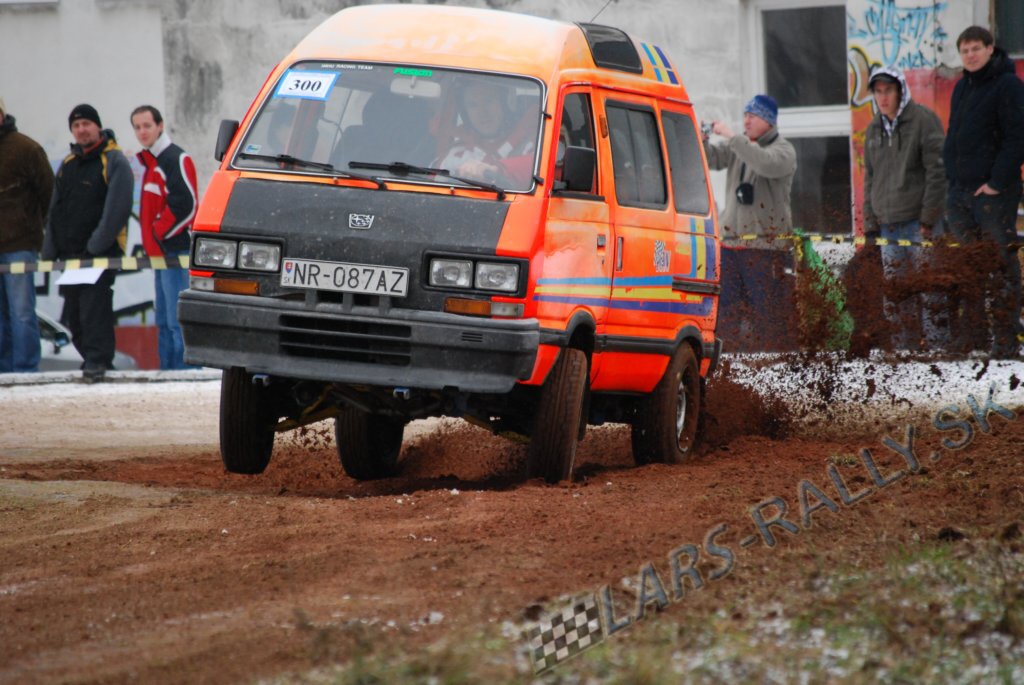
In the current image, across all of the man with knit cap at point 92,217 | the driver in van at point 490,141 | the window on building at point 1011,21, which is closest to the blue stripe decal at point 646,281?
the driver in van at point 490,141

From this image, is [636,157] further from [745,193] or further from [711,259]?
[745,193]

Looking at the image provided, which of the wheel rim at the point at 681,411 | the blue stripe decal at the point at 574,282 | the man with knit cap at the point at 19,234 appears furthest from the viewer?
the man with knit cap at the point at 19,234

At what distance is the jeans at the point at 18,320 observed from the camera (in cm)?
1538

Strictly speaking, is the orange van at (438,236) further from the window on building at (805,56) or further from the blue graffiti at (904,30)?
the window on building at (805,56)

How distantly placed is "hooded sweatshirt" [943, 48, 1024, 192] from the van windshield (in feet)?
20.7

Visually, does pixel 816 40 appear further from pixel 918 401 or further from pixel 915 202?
pixel 918 401

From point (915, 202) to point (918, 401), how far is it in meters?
2.54

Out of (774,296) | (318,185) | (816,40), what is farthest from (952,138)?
(318,185)

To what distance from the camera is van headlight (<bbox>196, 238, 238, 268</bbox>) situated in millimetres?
7734

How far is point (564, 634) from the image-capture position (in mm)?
4766

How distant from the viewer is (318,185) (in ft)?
25.8

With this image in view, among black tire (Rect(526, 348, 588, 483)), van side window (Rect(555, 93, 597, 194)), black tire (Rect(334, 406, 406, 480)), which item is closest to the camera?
black tire (Rect(334, 406, 406, 480))

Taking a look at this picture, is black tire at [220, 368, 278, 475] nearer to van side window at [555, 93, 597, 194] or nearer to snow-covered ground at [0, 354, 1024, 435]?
van side window at [555, 93, 597, 194]

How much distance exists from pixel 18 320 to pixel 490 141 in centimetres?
877
